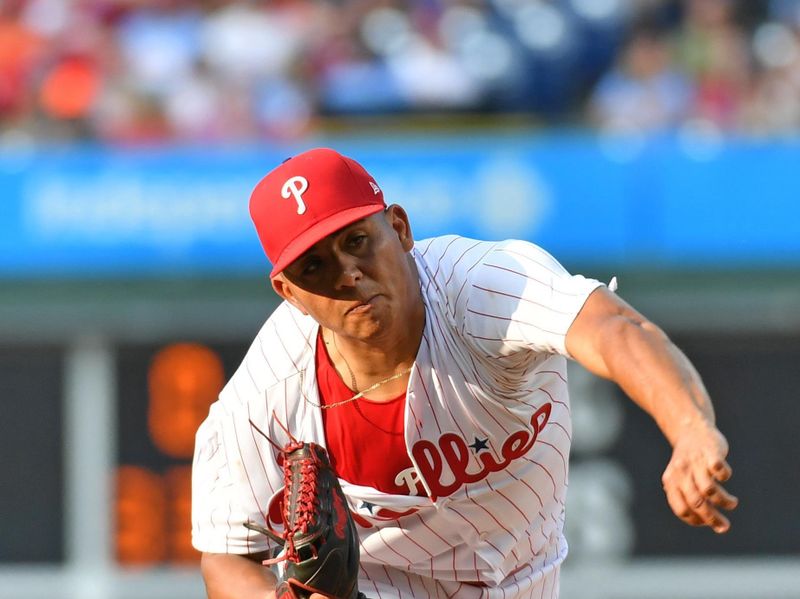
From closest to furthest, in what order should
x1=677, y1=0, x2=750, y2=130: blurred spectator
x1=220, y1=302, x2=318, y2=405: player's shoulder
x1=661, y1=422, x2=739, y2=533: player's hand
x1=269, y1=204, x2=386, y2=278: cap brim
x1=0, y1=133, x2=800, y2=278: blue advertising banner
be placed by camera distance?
x1=661, y1=422, x2=739, y2=533: player's hand → x1=269, y1=204, x2=386, y2=278: cap brim → x1=220, y1=302, x2=318, y2=405: player's shoulder → x1=0, y1=133, x2=800, y2=278: blue advertising banner → x1=677, y1=0, x2=750, y2=130: blurred spectator

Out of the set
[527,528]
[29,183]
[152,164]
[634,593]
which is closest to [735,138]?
[634,593]

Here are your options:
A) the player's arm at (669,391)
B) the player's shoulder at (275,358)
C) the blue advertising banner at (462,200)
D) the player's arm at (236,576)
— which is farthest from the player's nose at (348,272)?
the blue advertising banner at (462,200)

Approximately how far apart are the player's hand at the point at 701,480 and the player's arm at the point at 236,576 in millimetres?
1327

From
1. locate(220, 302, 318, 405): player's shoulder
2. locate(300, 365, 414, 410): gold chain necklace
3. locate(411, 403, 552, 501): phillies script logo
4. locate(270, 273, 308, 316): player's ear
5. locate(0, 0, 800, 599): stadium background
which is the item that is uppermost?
locate(0, 0, 800, 599): stadium background

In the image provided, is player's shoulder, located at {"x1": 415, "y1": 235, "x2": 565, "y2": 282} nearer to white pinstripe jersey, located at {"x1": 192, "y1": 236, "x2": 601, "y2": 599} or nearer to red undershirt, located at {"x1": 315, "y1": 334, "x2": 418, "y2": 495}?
white pinstripe jersey, located at {"x1": 192, "y1": 236, "x2": 601, "y2": 599}

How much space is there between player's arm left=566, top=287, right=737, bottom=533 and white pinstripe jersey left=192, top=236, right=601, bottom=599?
109mm

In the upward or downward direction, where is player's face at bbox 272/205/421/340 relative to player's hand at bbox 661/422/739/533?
upward

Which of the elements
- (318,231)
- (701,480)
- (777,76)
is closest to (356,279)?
(318,231)

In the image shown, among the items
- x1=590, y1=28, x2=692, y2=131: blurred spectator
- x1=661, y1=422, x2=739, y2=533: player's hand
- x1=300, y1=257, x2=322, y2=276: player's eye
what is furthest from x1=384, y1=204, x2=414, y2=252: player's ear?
x1=590, y1=28, x2=692, y2=131: blurred spectator

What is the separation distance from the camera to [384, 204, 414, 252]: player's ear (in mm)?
3332

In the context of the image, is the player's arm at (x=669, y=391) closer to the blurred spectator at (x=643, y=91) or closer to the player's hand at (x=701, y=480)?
the player's hand at (x=701, y=480)

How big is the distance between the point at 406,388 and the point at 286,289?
0.35 meters

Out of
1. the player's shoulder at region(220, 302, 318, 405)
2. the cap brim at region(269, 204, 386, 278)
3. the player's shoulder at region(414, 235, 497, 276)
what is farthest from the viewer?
the player's shoulder at region(220, 302, 318, 405)

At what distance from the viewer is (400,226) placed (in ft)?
11.0
